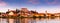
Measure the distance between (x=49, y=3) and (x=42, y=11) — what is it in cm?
29

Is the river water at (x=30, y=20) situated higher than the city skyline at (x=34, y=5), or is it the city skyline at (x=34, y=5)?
the city skyline at (x=34, y=5)

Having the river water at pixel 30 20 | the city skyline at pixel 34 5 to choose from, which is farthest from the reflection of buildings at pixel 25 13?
the river water at pixel 30 20

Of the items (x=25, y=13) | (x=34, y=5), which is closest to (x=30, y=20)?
(x=25, y=13)

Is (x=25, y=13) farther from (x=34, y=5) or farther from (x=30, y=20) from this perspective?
(x=30, y=20)

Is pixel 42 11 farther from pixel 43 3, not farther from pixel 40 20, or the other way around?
pixel 40 20

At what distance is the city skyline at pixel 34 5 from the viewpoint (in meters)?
3.46

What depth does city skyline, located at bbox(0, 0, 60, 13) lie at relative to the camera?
3.46 m

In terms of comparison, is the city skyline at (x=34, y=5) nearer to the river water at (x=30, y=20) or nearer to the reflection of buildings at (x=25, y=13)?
the reflection of buildings at (x=25, y=13)

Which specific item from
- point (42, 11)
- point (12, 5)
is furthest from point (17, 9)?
point (42, 11)

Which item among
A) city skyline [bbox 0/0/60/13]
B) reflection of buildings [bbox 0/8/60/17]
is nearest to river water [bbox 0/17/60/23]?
reflection of buildings [bbox 0/8/60/17]

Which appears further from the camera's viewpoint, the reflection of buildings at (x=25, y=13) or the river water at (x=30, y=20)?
the river water at (x=30, y=20)

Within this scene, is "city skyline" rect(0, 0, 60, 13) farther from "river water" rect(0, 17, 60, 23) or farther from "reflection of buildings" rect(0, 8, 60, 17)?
"river water" rect(0, 17, 60, 23)

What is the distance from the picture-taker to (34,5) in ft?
11.7

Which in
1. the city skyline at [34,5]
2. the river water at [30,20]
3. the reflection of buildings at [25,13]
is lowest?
the river water at [30,20]
